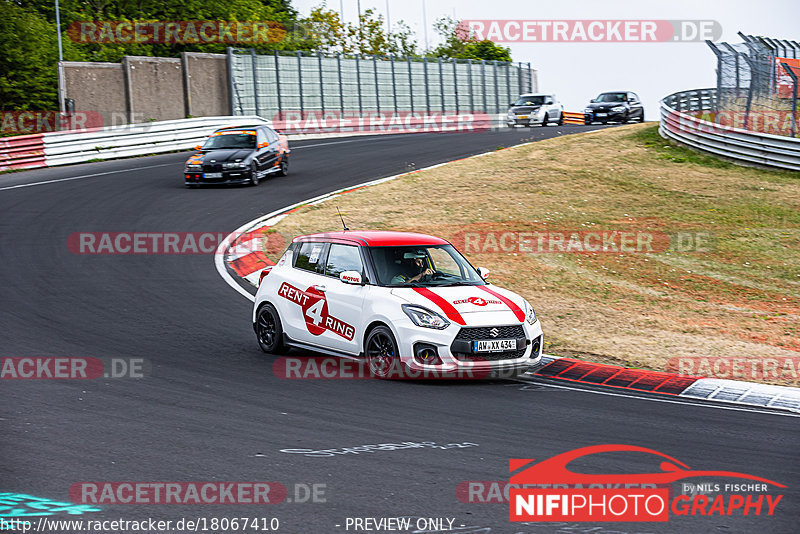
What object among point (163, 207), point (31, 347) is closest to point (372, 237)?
point (31, 347)

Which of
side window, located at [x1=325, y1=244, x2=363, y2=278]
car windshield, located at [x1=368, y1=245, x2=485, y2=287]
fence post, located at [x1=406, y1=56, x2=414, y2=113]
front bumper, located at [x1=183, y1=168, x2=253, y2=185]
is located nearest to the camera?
car windshield, located at [x1=368, y1=245, x2=485, y2=287]

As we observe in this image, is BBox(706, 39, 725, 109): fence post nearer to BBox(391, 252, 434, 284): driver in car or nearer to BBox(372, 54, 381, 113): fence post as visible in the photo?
BBox(391, 252, 434, 284): driver in car

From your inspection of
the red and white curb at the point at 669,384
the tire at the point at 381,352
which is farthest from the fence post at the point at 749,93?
the tire at the point at 381,352

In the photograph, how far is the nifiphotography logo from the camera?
575 centimetres

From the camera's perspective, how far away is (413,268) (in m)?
10.5

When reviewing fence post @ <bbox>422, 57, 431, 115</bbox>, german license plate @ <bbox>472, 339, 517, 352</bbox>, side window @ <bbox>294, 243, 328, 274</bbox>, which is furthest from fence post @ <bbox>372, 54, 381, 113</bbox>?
german license plate @ <bbox>472, 339, 517, 352</bbox>

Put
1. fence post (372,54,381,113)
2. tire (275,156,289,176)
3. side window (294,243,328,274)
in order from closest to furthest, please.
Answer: side window (294,243,328,274) < tire (275,156,289,176) < fence post (372,54,381,113)

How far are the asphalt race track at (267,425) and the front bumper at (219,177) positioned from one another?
392 inches

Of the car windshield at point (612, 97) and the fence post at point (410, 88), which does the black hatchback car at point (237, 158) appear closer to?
the fence post at point (410, 88)

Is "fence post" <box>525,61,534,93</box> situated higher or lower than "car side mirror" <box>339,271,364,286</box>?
higher

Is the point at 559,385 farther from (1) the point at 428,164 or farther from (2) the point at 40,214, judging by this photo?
(1) the point at 428,164

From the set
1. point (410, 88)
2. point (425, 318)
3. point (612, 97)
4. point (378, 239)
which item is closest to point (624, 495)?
point (425, 318)

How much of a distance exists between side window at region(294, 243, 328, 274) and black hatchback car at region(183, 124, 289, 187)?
46.6 ft

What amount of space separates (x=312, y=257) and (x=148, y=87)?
95.6 ft
